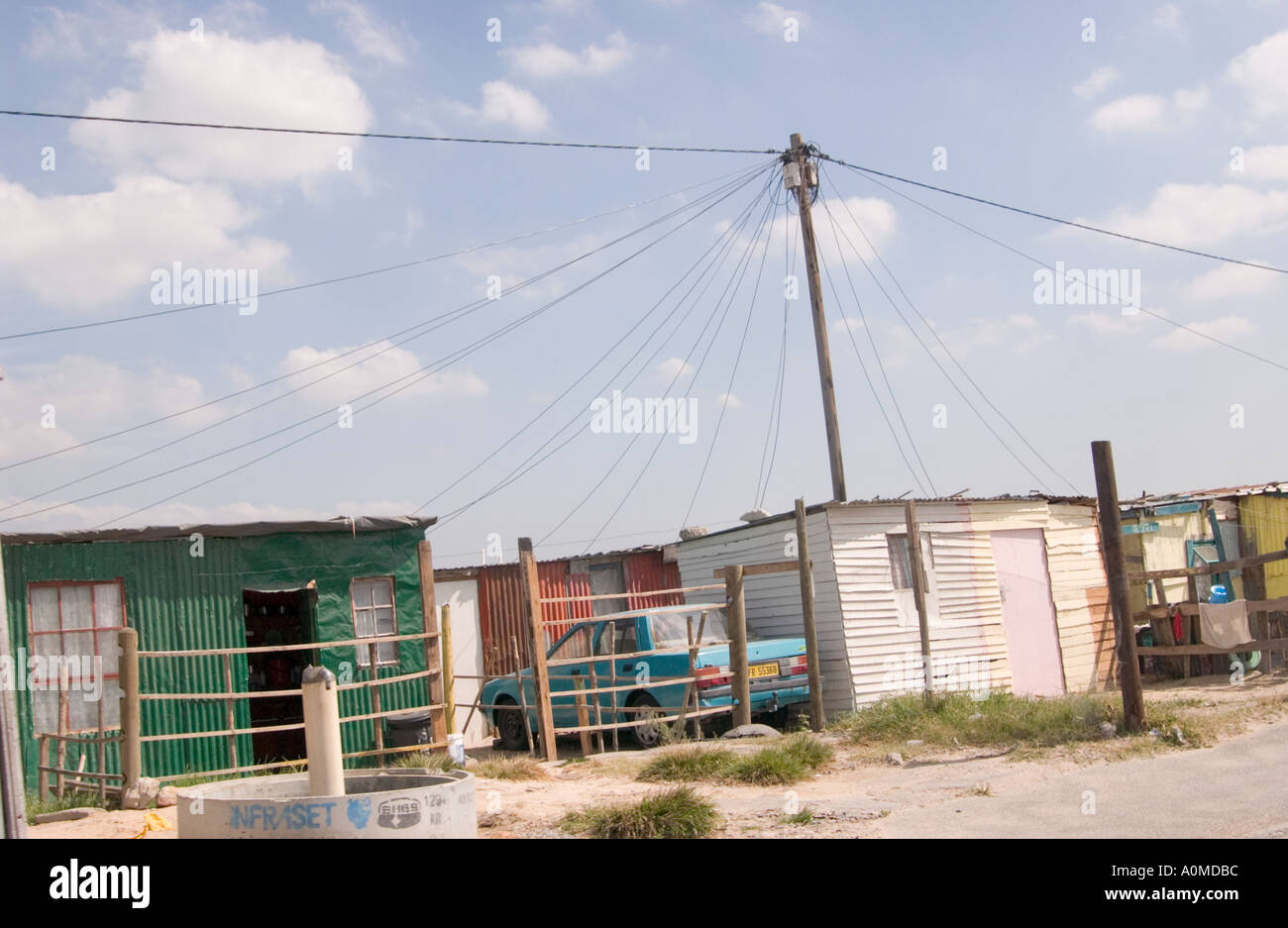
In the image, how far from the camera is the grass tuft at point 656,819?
25.0 feet

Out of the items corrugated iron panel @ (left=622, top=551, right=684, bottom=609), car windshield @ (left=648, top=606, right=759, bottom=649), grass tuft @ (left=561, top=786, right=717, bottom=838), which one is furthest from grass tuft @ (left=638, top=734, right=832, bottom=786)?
corrugated iron panel @ (left=622, top=551, right=684, bottom=609)

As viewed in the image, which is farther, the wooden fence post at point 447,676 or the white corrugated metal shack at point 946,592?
the white corrugated metal shack at point 946,592

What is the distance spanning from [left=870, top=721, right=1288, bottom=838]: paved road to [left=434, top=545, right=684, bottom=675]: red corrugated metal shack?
28.8 feet

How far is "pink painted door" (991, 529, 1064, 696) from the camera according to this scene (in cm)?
1688

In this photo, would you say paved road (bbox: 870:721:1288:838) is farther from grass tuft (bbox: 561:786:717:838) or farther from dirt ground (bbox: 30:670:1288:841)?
grass tuft (bbox: 561:786:717:838)

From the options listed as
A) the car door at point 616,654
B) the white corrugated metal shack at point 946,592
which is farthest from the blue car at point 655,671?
the white corrugated metal shack at point 946,592

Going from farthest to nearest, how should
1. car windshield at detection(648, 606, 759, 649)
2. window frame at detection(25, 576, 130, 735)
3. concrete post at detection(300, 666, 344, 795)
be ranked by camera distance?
car windshield at detection(648, 606, 759, 649)
window frame at detection(25, 576, 130, 735)
concrete post at detection(300, 666, 344, 795)

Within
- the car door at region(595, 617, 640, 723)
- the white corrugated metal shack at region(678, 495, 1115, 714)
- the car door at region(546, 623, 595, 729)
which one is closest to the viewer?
the car door at region(595, 617, 640, 723)

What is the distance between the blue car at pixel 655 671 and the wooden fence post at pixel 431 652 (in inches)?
43.4

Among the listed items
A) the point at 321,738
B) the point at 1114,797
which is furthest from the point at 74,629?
the point at 1114,797

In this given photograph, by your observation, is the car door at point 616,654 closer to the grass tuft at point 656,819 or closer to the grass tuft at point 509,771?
the grass tuft at point 509,771
